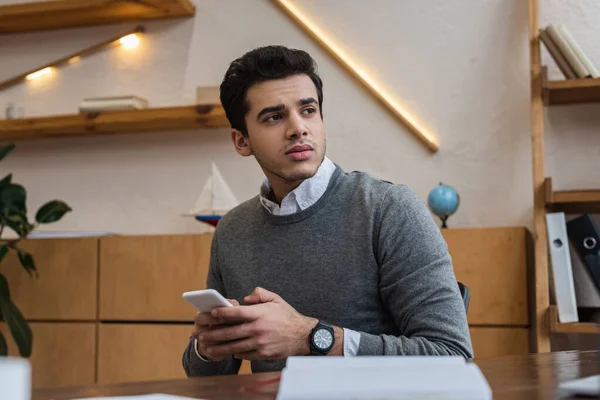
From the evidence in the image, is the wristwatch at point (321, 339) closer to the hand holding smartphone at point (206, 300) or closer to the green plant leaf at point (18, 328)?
the hand holding smartphone at point (206, 300)

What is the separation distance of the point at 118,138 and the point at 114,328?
0.95 meters

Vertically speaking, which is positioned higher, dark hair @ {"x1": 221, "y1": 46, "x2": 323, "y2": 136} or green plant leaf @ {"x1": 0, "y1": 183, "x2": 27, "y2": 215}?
dark hair @ {"x1": 221, "y1": 46, "x2": 323, "y2": 136}

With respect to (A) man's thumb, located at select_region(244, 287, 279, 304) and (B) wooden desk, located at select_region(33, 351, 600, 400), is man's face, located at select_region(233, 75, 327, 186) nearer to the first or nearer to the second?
(A) man's thumb, located at select_region(244, 287, 279, 304)

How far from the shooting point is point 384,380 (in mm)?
684

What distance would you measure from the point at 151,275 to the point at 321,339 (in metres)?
Result: 1.67

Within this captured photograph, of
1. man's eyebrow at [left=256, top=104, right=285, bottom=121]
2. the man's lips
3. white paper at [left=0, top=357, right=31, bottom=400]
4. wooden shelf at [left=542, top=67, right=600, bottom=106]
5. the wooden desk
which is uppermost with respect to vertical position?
wooden shelf at [left=542, top=67, right=600, bottom=106]

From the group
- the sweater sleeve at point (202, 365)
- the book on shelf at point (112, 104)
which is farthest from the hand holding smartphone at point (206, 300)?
the book on shelf at point (112, 104)

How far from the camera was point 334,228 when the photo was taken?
1.67 meters

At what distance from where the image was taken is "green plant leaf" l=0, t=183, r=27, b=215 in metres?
2.96

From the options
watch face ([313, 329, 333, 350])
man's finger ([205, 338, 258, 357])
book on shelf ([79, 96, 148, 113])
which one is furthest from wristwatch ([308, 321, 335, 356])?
book on shelf ([79, 96, 148, 113])

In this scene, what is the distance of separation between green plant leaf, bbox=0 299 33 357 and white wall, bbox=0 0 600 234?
66 centimetres

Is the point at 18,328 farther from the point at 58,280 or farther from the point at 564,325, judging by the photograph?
the point at 564,325

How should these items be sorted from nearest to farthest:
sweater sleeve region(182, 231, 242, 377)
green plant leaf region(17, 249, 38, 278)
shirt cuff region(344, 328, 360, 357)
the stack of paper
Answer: the stack of paper → shirt cuff region(344, 328, 360, 357) → sweater sleeve region(182, 231, 242, 377) → green plant leaf region(17, 249, 38, 278)

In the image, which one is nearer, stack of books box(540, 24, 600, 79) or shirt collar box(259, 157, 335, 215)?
shirt collar box(259, 157, 335, 215)
